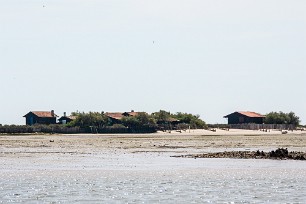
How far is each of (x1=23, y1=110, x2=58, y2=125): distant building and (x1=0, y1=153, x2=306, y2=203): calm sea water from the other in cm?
9738

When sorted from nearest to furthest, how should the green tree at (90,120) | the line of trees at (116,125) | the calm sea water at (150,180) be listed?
1. the calm sea water at (150,180)
2. the line of trees at (116,125)
3. the green tree at (90,120)

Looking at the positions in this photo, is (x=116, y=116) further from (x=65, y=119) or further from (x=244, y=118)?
(x=244, y=118)

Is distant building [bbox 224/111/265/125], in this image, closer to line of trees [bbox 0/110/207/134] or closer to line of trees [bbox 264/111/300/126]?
line of trees [bbox 264/111/300/126]

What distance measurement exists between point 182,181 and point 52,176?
23.7 feet

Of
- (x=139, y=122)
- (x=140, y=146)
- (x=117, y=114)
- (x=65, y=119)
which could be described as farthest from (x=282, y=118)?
(x=140, y=146)

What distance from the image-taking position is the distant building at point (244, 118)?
159250mm

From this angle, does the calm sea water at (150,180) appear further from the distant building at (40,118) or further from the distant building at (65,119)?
the distant building at (40,118)

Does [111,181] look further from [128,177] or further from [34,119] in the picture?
[34,119]

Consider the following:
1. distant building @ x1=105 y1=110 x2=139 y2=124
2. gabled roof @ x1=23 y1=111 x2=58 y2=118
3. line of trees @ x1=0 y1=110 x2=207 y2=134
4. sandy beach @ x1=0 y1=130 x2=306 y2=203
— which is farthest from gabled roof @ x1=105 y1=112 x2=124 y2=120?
sandy beach @ x1=0 y1=130 x2=306 y2=203

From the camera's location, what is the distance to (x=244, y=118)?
160 metres

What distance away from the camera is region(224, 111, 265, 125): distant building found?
159250 millimetres

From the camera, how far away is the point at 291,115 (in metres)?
164

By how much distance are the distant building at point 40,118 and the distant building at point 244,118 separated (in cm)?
3563

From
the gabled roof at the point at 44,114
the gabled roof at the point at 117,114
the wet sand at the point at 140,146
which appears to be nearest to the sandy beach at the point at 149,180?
the wet sand at the point at 140,146
